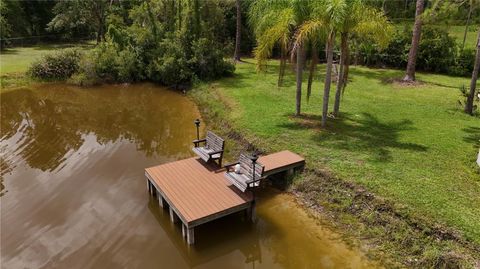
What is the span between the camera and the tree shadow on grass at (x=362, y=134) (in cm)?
1075

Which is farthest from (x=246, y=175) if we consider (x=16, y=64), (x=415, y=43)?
(x=16, y=64)

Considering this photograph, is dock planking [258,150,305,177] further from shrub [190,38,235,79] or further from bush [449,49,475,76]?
bush [449,49,475,76]

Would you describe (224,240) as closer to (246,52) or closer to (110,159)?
(110,159)

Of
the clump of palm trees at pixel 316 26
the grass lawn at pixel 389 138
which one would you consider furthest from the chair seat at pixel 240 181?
the clump of palm trees at pixel 316 26

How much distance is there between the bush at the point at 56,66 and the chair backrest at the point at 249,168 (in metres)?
18.0

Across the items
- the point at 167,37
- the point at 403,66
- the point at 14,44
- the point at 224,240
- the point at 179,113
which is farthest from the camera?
the point at 14,44

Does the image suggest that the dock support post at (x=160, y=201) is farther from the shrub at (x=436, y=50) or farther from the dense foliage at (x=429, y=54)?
the shrub at (x=436, y=50)

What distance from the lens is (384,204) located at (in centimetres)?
812

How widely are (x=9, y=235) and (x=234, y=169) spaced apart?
547cm

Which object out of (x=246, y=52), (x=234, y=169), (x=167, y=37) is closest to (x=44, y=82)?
(x=167, y=37)

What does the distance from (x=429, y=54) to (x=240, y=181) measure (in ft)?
64.9

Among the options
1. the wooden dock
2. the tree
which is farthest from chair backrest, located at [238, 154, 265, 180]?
the tree

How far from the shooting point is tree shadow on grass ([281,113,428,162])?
1075 cm

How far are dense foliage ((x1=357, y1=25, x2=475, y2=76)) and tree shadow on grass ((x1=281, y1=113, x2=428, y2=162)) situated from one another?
10413 millimetres
